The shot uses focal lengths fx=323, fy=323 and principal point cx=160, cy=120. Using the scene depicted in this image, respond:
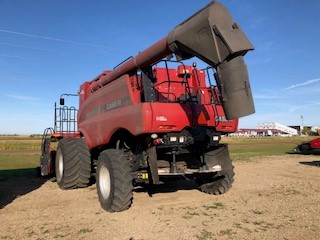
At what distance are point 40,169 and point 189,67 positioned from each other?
7195 mm

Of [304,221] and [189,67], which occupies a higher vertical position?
[189,67]

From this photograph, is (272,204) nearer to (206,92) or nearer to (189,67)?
(206,92)

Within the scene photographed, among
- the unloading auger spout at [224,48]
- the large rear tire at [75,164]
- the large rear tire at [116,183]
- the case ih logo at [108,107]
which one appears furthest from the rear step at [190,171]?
the large rear tire at [75,164]

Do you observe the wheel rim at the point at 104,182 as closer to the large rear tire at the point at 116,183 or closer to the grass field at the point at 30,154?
the large rear tire at the point at 116,183

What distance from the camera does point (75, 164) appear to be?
8.94m

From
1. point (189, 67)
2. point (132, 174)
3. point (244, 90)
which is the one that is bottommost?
point (132, 174)

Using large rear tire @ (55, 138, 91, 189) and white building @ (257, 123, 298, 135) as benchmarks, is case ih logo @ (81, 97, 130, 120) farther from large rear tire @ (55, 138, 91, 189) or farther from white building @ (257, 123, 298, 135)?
white building @ (257, 123, 298, 135)

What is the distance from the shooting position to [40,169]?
1190 cm

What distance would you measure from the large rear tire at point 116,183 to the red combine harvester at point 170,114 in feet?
0.06

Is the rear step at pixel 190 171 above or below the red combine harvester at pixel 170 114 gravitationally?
below

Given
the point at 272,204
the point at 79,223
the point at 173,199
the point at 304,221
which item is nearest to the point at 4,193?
the point at 79,223

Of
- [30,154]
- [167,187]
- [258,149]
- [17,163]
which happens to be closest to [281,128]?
[258,149]

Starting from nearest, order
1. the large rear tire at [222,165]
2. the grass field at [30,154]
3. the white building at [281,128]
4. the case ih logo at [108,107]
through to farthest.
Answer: the case ih logo at [108,107], the large rear tire at [222,165], the grass field at [30,154], the white building at [281,128]

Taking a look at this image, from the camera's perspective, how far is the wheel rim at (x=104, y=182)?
6.92 metres
